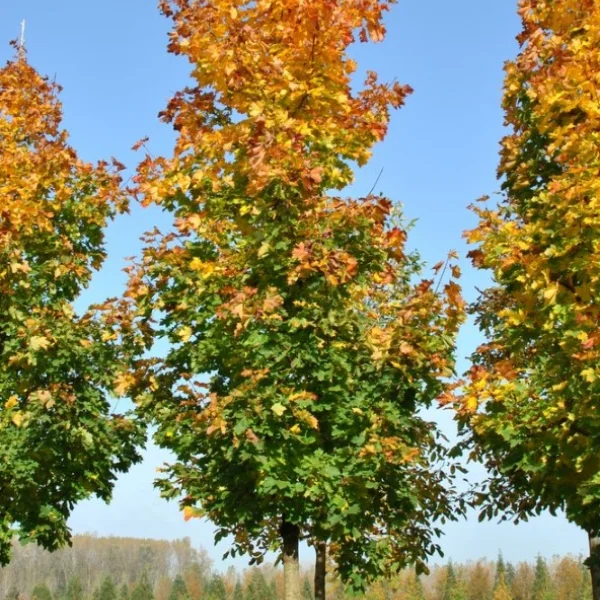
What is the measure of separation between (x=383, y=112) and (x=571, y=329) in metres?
3.69

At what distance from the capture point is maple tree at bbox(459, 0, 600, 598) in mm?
9211

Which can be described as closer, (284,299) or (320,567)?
(284,299)

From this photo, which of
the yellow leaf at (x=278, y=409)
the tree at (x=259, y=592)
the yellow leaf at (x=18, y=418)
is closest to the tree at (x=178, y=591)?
the tree at (x=259, y=592)

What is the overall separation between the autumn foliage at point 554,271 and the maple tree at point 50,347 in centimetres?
582

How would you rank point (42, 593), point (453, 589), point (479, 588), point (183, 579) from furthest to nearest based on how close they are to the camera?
point (183, 579)
point (479, 588)
point (42, 593)
point (453, 589)

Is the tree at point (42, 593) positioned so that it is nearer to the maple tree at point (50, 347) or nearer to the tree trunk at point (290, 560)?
the maple tree at point (50, 347)

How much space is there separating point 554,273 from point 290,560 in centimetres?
492

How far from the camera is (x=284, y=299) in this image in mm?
9156

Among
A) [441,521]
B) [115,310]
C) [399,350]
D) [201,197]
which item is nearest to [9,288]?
[115,310]

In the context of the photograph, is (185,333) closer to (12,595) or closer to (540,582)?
(12,595)

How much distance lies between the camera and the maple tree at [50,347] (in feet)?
40.1

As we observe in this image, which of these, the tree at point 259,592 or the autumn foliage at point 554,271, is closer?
the autumn foliage at point 554,271

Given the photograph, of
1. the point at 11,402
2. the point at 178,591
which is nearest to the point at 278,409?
the point at 11,402

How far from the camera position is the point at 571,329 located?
30.1ft
